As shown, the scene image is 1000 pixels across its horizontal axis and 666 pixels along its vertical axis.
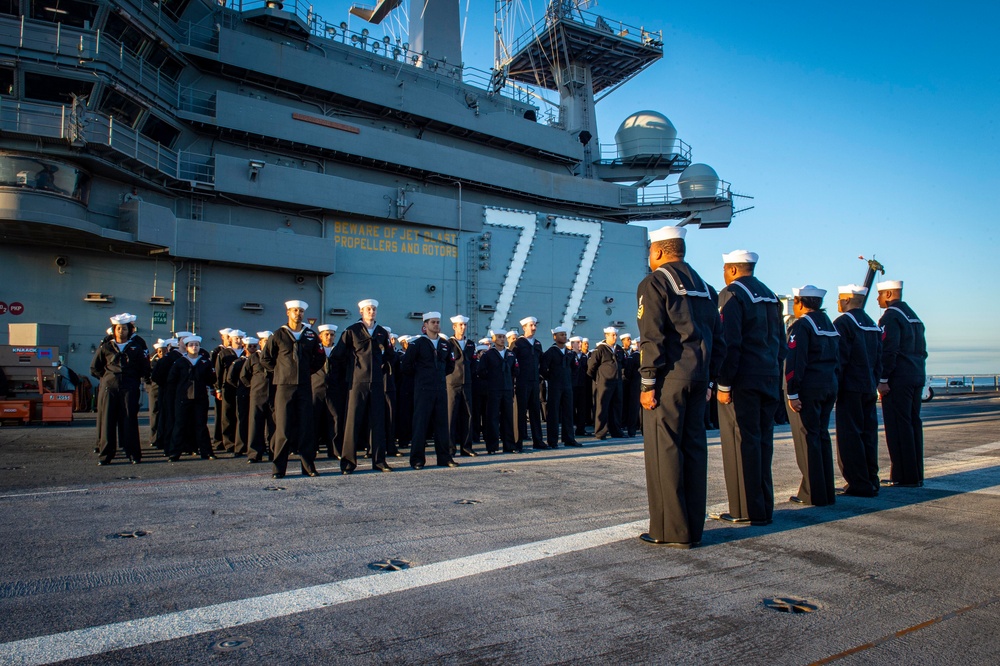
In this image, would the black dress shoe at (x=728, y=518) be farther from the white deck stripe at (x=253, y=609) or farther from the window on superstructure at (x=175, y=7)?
the window on superstructure at (x=175, y=7)

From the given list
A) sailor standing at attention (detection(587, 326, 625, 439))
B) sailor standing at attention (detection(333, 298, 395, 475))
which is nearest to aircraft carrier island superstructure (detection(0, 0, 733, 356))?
sailor standing at attention (detection(587, 326, 625, 439))

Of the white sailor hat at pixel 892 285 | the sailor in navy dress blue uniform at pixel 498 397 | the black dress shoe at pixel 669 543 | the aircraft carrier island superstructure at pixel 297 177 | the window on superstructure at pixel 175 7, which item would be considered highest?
the window on superstructure at pixel 175 7

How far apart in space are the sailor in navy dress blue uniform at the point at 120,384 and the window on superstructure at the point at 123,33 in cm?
878

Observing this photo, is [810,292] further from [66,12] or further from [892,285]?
[66,12]

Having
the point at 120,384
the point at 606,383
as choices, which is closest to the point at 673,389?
the point at 120,384

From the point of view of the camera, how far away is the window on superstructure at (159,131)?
14.3 meters

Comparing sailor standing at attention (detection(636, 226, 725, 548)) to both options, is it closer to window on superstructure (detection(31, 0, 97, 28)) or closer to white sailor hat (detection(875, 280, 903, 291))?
white sailor hat (detection(875, 280, 903, 291))

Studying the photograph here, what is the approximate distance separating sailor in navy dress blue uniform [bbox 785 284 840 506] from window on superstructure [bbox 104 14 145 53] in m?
14.7

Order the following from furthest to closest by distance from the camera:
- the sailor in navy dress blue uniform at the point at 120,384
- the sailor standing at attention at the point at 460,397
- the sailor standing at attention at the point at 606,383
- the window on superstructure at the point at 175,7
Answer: the window on superstructure at the point at 175,7, the sailor standing at attention at the point at 606,383, the sailor standing at attention at the point at 460,397, the sailor in navy dress blue uniform at the point at 120,384

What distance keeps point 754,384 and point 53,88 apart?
14698mm

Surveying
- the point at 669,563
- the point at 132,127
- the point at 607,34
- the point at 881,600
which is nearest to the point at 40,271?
the point at 132,127

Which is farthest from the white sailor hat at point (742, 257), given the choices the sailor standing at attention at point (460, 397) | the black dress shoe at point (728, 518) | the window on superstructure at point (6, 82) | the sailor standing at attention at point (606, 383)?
the window on superstructure at point (6, 82)

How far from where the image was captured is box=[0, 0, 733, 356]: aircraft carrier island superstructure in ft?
42.2

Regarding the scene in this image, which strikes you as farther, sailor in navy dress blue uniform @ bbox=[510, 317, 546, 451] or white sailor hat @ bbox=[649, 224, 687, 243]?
sailor in navy dress blue uniform @ bbox=[510, 317, 546, 451]
